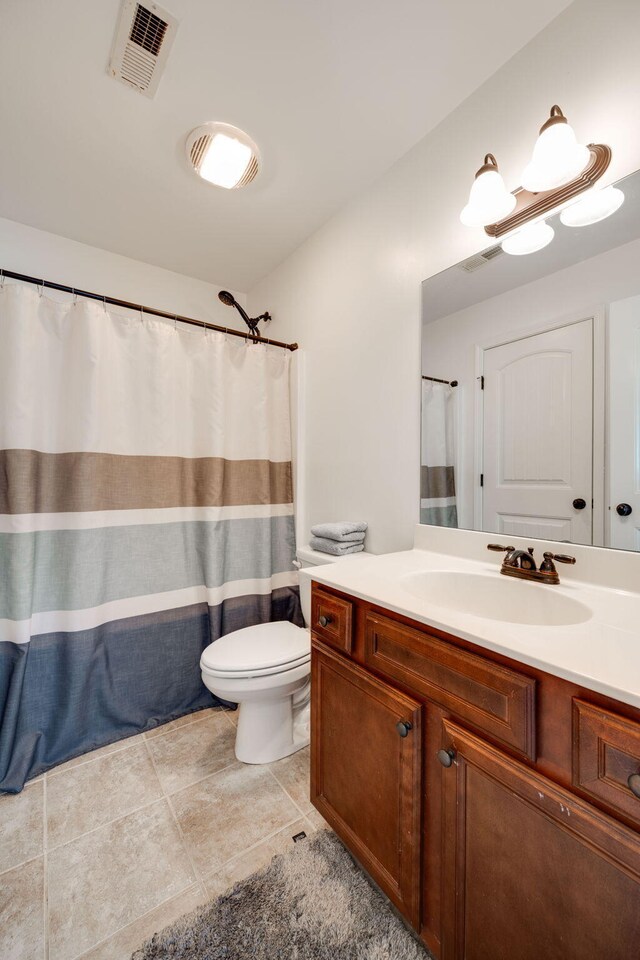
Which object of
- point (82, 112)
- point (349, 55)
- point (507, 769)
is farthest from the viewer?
point (82, 112)

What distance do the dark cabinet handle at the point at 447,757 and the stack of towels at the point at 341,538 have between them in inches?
34.5

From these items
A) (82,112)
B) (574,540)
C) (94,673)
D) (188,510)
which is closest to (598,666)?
(574,540)

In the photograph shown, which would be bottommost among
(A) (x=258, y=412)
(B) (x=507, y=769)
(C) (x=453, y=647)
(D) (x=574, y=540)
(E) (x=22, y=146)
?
(B) (x=507, y=769)

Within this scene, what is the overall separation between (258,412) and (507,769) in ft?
5.72

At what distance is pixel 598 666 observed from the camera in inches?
22.4

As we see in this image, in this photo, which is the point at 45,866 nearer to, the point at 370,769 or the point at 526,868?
the point at 370,769

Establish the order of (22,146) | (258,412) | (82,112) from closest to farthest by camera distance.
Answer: (82,112) → (22,146) → (258,412)

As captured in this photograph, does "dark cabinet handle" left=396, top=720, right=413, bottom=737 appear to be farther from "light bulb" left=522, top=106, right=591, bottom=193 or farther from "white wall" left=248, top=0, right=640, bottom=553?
"light bulb" left=522, top=106, right=591, bottom=193

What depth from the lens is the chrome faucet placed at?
38.4 inches

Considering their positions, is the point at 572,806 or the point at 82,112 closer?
the point at 572,806

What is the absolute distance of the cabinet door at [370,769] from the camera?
2.71 ft

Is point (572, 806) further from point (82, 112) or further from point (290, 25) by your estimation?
point (82, 112)

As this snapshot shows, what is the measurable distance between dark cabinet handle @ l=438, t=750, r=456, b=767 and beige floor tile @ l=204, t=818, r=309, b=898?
2.46ft

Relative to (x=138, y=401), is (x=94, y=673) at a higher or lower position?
lower
